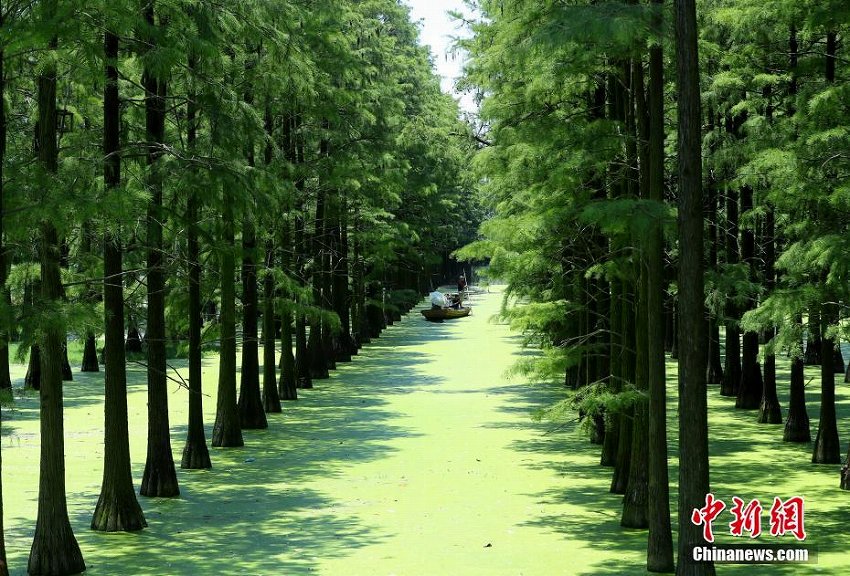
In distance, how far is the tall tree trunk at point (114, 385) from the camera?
13820 mm

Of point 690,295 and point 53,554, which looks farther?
point 53,554

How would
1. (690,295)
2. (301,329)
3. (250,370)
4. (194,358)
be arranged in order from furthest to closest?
1. (301,329)
2. (250,370)
3. (194,358)
4. (690,295)

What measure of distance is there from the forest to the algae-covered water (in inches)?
20.6

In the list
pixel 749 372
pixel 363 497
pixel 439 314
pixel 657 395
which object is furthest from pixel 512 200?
pixel 439 314

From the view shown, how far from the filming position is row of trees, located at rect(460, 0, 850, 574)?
9.68m

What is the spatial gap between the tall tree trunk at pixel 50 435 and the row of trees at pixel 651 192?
212 inches

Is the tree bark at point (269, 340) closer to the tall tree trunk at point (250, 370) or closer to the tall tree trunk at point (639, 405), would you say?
the tall tree trunk at point (250, 370)

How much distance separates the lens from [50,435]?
12000 mm

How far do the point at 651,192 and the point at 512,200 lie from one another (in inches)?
293

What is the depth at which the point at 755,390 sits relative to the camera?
27.5 metres

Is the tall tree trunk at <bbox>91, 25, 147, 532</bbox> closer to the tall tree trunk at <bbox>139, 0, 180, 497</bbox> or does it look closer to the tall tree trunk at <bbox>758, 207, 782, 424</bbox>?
the tall tree trunk at <bbox>139, 0, 180, 497</bbox>

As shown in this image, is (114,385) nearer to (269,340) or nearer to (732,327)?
(269,340)

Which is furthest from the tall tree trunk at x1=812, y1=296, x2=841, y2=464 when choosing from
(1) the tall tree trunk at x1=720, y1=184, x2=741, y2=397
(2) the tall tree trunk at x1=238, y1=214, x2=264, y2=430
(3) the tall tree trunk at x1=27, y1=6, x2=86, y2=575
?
(3) the tall tree trunk at x1=27, y1=6, x2=86, y2=575

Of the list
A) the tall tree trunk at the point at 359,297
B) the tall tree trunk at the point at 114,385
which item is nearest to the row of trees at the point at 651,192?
the tall tree trunk at the point at 114,385
